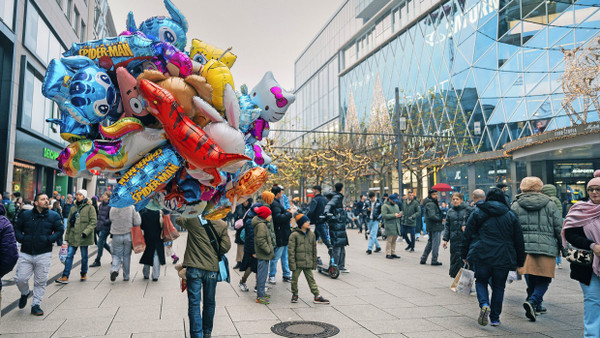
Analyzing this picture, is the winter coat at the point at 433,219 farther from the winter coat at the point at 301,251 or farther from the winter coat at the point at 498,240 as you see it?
the winter coat at the point at 498,240

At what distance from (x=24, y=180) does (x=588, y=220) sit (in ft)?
73.2

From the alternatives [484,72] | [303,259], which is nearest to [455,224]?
[303,259]

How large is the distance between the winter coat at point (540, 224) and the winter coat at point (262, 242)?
400 cm

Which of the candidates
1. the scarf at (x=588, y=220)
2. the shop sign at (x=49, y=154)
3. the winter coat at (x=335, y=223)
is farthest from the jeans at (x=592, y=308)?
the shop sign at (x=49, y=154)

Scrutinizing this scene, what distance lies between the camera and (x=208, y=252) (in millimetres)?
5070

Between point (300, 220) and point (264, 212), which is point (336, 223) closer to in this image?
point (300, 220)

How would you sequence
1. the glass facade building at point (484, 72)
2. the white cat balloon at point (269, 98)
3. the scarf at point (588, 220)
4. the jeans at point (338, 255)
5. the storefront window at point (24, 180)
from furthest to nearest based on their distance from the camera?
the glass facade building at point (484, 72)
the storefront window at point (24, 180)
the jeans at point (338, 255)
the scarf at point (588, 220)
the white cat balloon at point (269, 98)

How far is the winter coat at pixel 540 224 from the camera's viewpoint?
20.8ft

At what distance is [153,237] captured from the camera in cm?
890

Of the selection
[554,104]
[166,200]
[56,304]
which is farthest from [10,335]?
[554,104]

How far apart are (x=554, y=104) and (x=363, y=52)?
27248 millimetres

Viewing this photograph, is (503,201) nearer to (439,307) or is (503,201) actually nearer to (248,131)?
(439,307)

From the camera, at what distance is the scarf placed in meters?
4.44

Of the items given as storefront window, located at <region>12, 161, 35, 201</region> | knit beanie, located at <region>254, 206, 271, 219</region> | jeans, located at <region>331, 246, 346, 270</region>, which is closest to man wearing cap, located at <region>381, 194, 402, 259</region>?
jeans, located at <region>331, 246, 346, 270</region>
